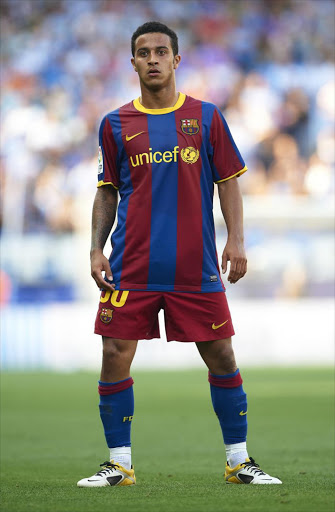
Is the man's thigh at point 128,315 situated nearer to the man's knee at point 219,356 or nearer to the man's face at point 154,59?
the man's knee at point 219,356

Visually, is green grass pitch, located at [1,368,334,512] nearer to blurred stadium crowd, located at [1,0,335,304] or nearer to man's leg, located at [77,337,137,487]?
man's leg, located at [77,337,137,487]

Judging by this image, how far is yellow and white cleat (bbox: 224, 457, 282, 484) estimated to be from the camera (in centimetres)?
380

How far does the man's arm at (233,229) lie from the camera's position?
3961 millimetres

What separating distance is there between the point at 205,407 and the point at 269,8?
43.1 feet

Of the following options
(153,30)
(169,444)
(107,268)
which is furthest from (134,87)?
(107,268)

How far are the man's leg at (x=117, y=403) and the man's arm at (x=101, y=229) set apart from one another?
0.27 meters

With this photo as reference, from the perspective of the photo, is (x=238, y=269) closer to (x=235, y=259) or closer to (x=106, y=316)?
(x=235, y=259)

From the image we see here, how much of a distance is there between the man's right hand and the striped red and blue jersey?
27 mm

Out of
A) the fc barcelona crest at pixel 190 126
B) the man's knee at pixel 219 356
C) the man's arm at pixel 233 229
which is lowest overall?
the man's knee at pixel 219 356

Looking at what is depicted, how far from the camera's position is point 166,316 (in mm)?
3896

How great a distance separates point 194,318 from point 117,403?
0.49 metres

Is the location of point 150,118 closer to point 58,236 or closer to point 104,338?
point 104,338

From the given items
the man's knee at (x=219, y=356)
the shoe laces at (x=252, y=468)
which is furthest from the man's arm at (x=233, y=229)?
the shoe laces at (x=252, y=468)

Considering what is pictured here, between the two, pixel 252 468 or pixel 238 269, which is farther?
pixel 238 269
